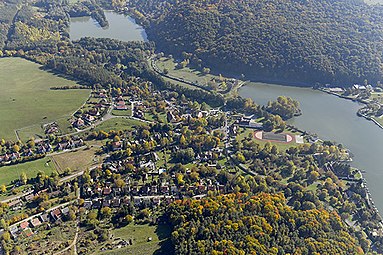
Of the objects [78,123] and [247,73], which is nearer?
[78,123]

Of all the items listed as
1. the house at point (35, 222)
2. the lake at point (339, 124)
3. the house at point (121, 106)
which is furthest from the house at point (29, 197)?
the lake at point (339, 124)

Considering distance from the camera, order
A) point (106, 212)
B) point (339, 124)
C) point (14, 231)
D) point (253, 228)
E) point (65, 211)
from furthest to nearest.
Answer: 1. point (339, 124)
2. point (65, 211)
3. point (106, 212)
4. point (14, 231)
5. point (253, 228)

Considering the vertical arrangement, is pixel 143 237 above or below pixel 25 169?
above

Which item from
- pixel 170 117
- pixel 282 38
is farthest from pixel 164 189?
pixel 282 38

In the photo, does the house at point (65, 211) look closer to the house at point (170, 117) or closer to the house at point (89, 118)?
the house at point (89, 118)

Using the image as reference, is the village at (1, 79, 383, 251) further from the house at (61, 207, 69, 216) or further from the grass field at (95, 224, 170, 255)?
the grass field at (95, 224, 170, 255)

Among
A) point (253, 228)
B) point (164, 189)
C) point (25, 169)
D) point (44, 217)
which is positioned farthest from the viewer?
point (25, 169)

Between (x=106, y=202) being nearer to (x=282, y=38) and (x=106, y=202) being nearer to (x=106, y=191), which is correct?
(x=106, y=191)
